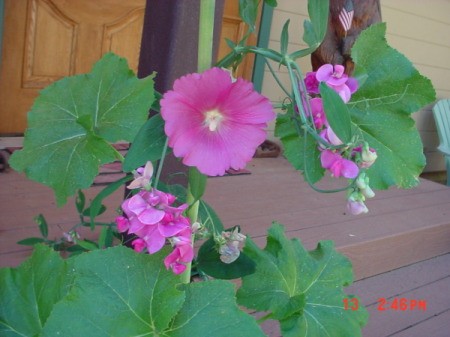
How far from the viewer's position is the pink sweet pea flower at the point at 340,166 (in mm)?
587

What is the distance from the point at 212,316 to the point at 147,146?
0.21 metres

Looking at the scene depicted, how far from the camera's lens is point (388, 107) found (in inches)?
31.3

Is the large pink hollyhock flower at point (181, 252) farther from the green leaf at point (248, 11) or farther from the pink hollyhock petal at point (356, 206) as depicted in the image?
the green leaf at point (248, 11)

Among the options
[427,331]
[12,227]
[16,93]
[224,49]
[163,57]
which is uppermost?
[163,57]

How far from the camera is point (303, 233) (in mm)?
2186

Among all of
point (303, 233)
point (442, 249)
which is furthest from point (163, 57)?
point (442, 249)

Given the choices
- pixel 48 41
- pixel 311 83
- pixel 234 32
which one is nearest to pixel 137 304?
pixel 311 83

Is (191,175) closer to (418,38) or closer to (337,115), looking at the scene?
(337,115)

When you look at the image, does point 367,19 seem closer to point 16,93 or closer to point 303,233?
point 303,233

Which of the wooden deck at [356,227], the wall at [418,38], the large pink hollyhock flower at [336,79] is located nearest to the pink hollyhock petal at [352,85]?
the large pink hollyhock flower at [336,79]

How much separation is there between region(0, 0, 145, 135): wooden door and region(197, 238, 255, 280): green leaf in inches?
82.6

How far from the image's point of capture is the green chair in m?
4.46

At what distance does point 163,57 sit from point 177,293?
32.9 inches

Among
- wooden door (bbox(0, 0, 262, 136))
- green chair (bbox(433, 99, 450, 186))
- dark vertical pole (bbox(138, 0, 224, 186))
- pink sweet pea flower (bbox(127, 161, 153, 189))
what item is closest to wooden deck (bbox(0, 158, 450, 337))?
wooden door (bbox(0, 0, 262, 136))
